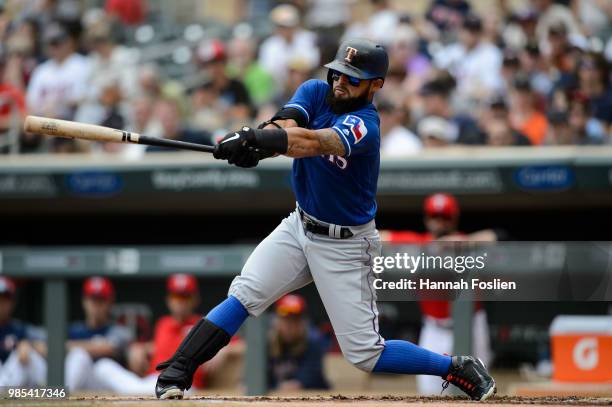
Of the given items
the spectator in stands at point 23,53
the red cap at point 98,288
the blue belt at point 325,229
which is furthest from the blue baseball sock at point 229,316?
the spectator in stands at point 23,53

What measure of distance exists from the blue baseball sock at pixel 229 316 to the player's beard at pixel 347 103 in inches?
35.6

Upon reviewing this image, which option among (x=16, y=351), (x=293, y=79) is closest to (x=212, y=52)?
(x=293, y=79)

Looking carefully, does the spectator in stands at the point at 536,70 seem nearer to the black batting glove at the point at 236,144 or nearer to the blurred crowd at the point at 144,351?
the blurred crowd at the point at 144,351

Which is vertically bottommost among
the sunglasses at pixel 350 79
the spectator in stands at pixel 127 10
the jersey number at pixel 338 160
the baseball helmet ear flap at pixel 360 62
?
the jersey number at pixel 338 160

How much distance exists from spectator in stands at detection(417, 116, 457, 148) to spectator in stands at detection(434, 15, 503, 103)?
526mm

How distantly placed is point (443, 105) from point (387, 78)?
0.75 m

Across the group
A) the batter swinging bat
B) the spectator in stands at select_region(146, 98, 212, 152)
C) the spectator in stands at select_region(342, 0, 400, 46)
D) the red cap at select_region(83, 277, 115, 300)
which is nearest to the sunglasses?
the batter swinging bat

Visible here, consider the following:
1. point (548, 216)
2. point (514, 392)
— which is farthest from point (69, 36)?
point (514, 392)

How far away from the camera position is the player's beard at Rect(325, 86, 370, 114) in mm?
4863

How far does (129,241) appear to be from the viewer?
32.1ft

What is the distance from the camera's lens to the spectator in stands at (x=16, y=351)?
7844 mm

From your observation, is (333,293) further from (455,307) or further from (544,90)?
(544,90)

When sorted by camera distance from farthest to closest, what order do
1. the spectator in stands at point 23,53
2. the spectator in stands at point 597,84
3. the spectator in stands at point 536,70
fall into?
the spectator in stands at point 23,53, the spectator in stands at point 536,70, the spectator in stands at point 597,84

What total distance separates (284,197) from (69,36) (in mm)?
3135
